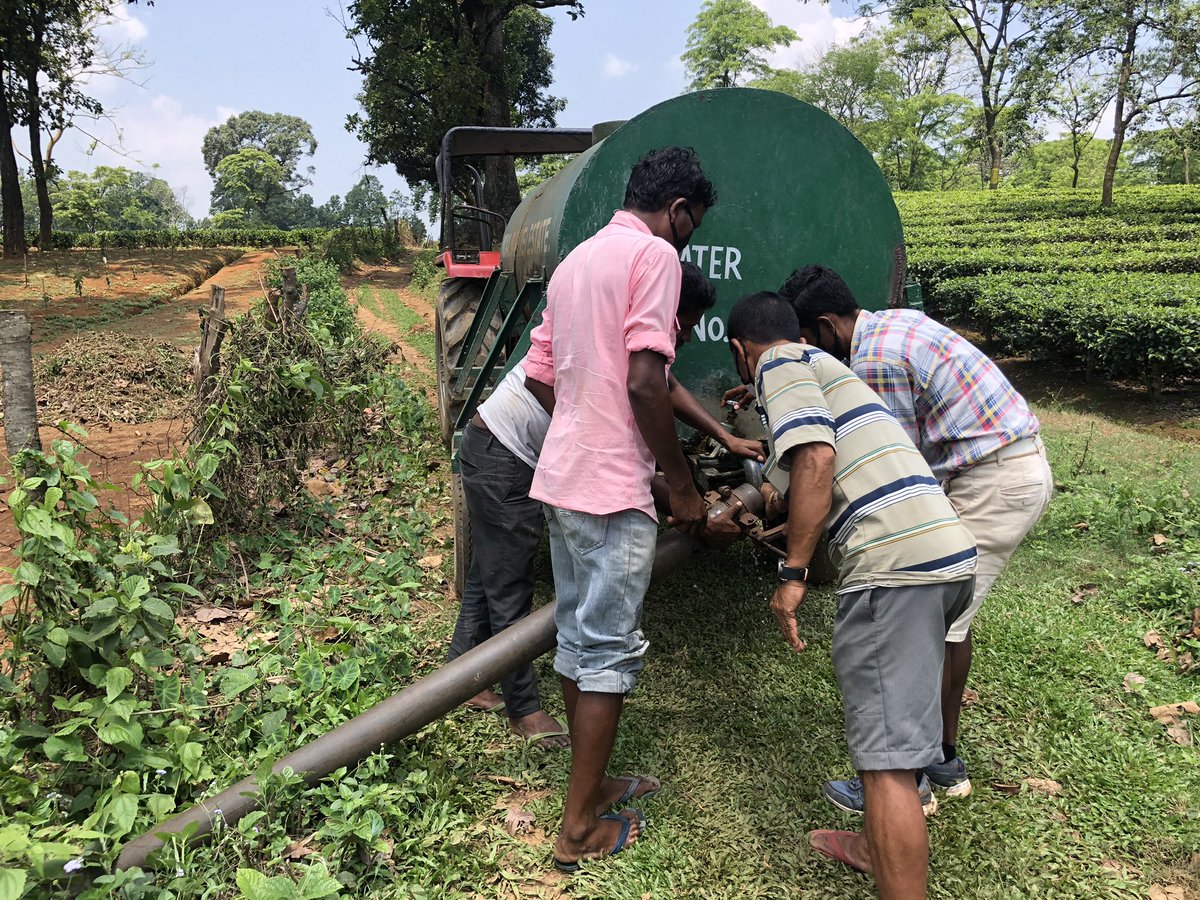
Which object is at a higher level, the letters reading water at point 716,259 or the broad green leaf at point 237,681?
the letters reading water at point 716,259

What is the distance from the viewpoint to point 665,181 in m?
2.35

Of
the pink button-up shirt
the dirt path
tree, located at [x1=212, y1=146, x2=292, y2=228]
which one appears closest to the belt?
the pink button-up shirt

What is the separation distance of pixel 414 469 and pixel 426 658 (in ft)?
8.37

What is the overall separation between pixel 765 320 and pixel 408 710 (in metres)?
1.67

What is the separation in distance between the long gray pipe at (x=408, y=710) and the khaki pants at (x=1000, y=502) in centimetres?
73

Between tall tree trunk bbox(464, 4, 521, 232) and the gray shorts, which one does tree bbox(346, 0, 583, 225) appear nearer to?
tall tree trunk bbox(464, 4, 521, 232)

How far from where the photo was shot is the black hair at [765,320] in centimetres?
237

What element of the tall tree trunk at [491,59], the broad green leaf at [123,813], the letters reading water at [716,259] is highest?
the tall tree trunk at [491,59]

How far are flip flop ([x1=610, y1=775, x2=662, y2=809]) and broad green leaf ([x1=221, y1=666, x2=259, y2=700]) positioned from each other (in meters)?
1.40

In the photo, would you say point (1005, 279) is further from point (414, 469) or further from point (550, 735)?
point (550, 735)

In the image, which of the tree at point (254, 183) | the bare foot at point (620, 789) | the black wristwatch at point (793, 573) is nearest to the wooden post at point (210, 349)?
the bare foot at point (620, 789)

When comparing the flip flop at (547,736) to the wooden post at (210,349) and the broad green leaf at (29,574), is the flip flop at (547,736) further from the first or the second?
the wooden post at (210,349)

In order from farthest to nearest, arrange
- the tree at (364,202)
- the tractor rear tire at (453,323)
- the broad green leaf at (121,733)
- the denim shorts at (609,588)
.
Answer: the tree at (364,202) → the tractor rear tire at (453,323) → the broad green leaf at (121,733) → the denim shorts at (609,588)

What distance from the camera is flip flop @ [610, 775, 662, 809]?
2705mm
